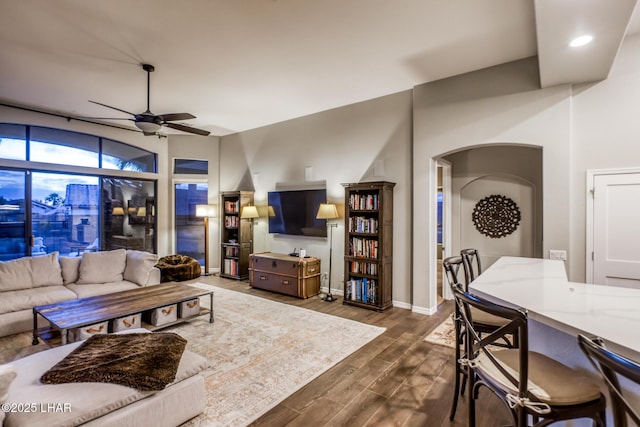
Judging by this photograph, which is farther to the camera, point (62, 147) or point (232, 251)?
point (232, 251)

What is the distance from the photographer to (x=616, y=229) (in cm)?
320

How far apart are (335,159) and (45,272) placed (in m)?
4.55

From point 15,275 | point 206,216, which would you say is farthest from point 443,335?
point 206,216

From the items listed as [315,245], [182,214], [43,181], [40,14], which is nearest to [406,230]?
[315,245]

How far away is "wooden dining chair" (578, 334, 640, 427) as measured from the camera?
0.79 m

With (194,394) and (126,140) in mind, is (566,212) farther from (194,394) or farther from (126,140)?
(126,140)

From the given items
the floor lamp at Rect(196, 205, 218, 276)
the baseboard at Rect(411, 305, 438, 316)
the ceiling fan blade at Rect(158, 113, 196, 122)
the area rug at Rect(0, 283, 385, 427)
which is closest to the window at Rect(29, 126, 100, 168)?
the floor lamp at Rect(196, 205, 218, 276)

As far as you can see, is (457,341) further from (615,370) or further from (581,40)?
(581,40)

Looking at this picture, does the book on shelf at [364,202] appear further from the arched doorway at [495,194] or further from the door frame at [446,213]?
the door frame at [446,213]

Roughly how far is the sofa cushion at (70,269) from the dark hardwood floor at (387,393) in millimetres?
3966

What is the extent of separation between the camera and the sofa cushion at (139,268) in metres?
4.72

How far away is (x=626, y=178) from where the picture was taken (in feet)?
10.3

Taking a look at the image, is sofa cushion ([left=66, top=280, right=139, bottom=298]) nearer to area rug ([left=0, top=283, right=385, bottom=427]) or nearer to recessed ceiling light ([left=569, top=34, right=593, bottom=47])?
area rug ([left=0, top=283, right=385, bottom=427])

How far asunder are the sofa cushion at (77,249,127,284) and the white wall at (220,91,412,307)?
2623 millimetres
